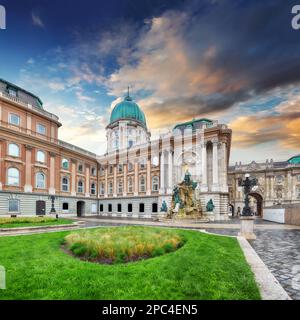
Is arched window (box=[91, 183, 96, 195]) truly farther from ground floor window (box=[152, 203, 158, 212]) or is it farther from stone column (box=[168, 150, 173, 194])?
stone column (box=[168, 150, 173, 194])

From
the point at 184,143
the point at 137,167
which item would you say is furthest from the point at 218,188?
the point at 137,167

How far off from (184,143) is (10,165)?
26.7 meters

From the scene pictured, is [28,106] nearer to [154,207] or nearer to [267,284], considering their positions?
[154,207]

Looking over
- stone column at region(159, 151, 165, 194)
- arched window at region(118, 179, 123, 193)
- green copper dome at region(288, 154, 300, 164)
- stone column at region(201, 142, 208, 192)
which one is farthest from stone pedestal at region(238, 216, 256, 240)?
green copper dome at region(288, 154, 300, 164)

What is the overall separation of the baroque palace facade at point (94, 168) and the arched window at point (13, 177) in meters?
0.13

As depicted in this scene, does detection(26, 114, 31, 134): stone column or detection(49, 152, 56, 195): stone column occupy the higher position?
detection(26, 114, 31, 134): stone column

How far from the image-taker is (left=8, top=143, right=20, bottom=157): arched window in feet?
93.5

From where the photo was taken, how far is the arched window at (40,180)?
104 feet

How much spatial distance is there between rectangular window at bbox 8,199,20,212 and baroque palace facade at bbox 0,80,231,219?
8cm

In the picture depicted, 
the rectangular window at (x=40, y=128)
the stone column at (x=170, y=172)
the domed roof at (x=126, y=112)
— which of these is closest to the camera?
the rectangular window at (x=40, y=128)

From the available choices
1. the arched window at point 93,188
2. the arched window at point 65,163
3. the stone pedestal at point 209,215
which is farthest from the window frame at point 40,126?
the stone pedestal at point 209,215

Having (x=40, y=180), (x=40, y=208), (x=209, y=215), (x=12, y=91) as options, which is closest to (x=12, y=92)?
(x=12, y=91)

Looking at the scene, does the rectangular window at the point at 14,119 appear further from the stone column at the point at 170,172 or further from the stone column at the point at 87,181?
the stone column at the point at 170,172
